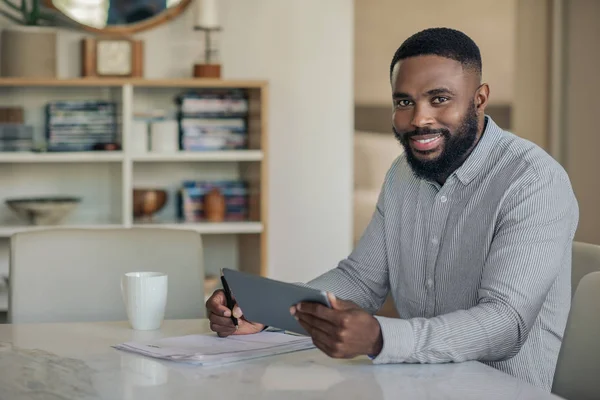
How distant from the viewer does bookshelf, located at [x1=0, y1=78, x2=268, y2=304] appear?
146 inches

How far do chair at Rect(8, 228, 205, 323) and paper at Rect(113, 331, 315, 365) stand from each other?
0.52 m

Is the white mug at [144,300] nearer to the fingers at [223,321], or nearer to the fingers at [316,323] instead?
the fingers at [223,321]

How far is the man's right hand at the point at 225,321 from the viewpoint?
166cm

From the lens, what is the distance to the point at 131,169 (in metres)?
3.78

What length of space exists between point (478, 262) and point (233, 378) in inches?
24.7

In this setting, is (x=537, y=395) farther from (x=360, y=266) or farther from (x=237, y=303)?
Result: (x=360, y=266)

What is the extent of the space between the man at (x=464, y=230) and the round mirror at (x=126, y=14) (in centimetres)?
218

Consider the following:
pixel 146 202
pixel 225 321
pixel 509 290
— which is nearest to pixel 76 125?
pixel 146 202

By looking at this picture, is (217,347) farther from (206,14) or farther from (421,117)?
(206,14)

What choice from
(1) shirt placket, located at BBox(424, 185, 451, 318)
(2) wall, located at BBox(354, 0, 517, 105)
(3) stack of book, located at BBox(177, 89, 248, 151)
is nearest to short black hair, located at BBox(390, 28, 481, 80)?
(1) shirt placket, located at BBox(424, 185, 451, 318)

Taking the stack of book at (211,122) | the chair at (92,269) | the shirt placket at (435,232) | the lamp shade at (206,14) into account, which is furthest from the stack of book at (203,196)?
the shirt placket at (435,232)

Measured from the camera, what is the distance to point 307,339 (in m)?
1.63

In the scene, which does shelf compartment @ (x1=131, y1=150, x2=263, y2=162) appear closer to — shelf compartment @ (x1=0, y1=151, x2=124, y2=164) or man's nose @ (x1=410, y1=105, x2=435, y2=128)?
shelf compartment @ (x1=0, y1=151, x2=124, y2=164)

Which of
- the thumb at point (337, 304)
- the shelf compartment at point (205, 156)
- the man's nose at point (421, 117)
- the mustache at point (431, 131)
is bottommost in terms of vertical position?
the thumb at point (337, 304)
